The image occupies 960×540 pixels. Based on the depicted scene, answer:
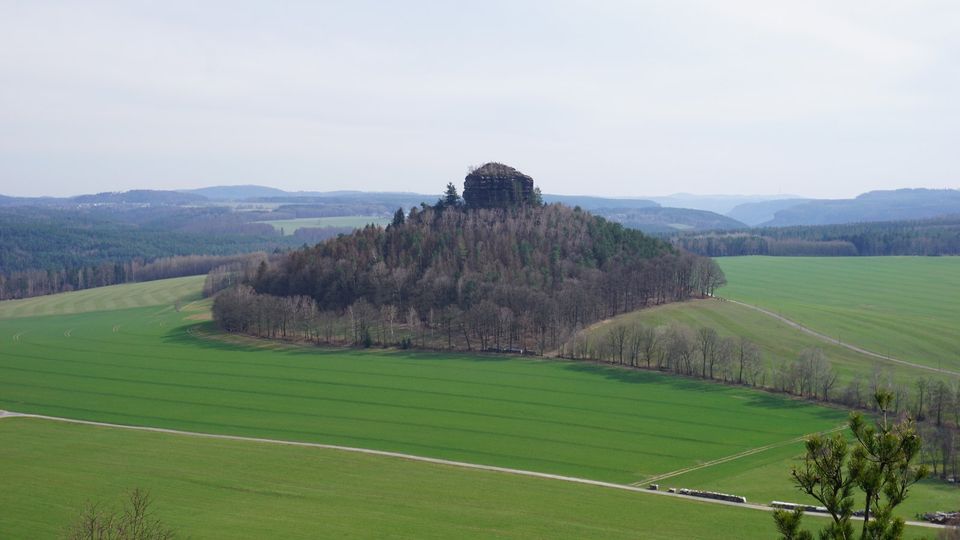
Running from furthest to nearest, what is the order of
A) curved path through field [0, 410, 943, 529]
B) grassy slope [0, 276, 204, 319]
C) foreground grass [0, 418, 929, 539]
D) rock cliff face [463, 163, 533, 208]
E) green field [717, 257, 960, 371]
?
1. grassy slope [0, 276, 204, 319]
2. rock cliff face [463, 163, 533, 208]
3. green field [717, 257, 960, 371]
4. curved path through field [0, 410, 943, 529]
5. foreground grass [0, 418, 929, 539]

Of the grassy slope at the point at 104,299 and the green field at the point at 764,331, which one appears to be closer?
the green field at the point at 764,331

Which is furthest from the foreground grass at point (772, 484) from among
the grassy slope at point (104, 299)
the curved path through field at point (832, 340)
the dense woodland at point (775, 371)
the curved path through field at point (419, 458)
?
the grassy slope at point (104, 299)

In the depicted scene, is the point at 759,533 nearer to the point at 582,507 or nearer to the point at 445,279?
the point at 582,507

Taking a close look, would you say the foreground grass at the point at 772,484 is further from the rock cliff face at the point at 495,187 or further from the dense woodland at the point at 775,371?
the rock cliff face at the point at 495,187

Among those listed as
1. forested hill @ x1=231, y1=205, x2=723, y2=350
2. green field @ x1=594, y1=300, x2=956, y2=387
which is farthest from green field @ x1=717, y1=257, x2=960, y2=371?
forested hill @ x1=231, y1=205, x2=723, y2=350

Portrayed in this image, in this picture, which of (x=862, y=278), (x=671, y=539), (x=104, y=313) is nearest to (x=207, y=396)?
(x=671, y=539)

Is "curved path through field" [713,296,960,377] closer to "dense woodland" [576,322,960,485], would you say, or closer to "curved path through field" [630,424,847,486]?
"dense woodland" [576,322,960,485]

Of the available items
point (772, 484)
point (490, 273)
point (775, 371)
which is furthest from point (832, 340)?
point (772, 484)
